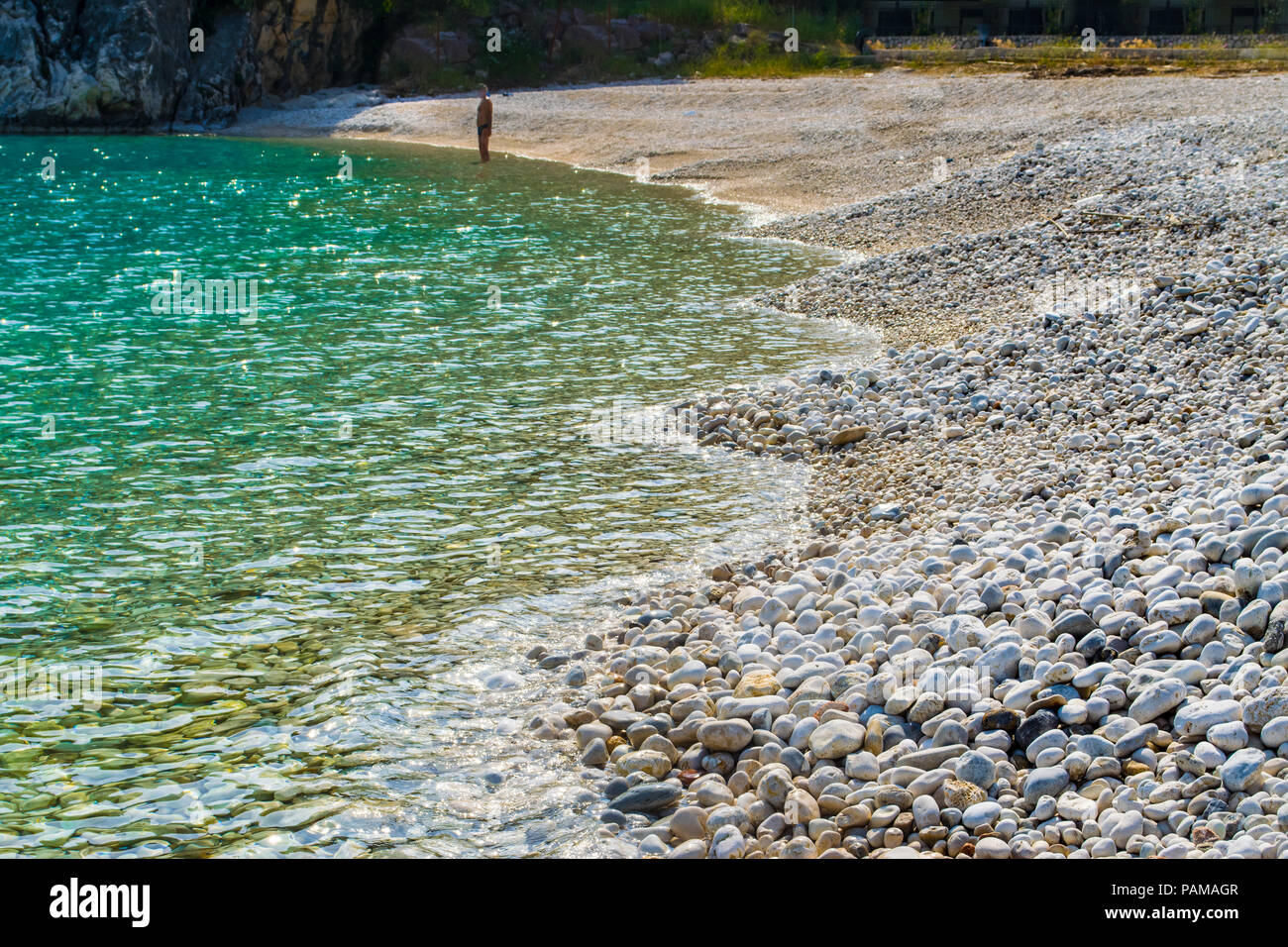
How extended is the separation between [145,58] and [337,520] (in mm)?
57412

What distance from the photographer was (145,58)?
59125 millimetres

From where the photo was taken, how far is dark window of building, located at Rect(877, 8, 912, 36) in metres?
73.8

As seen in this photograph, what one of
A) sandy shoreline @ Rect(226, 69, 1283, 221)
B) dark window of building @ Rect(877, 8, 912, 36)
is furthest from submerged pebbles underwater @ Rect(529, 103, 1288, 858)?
dark window of building @ Rect(877, 8, 912, 36)

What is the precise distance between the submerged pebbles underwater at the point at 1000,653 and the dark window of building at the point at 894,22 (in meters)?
66.4

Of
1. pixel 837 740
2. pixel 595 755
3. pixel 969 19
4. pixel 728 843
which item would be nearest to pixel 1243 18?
pixel 969 19

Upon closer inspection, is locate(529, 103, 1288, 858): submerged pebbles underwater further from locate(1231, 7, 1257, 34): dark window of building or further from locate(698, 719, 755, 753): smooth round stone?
locate(1231, 7, 1257, 34): dark window of building

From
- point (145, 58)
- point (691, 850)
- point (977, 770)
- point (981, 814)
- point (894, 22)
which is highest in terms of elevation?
point (894, 22)

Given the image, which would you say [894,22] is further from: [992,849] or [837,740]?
[992,849]

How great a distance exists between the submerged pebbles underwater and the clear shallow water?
0.76m

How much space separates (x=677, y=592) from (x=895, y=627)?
2397 millimetres

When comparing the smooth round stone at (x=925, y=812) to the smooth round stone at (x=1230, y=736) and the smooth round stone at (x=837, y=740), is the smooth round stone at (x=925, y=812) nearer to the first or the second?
the smooth round stone at (x=837, y=740)
